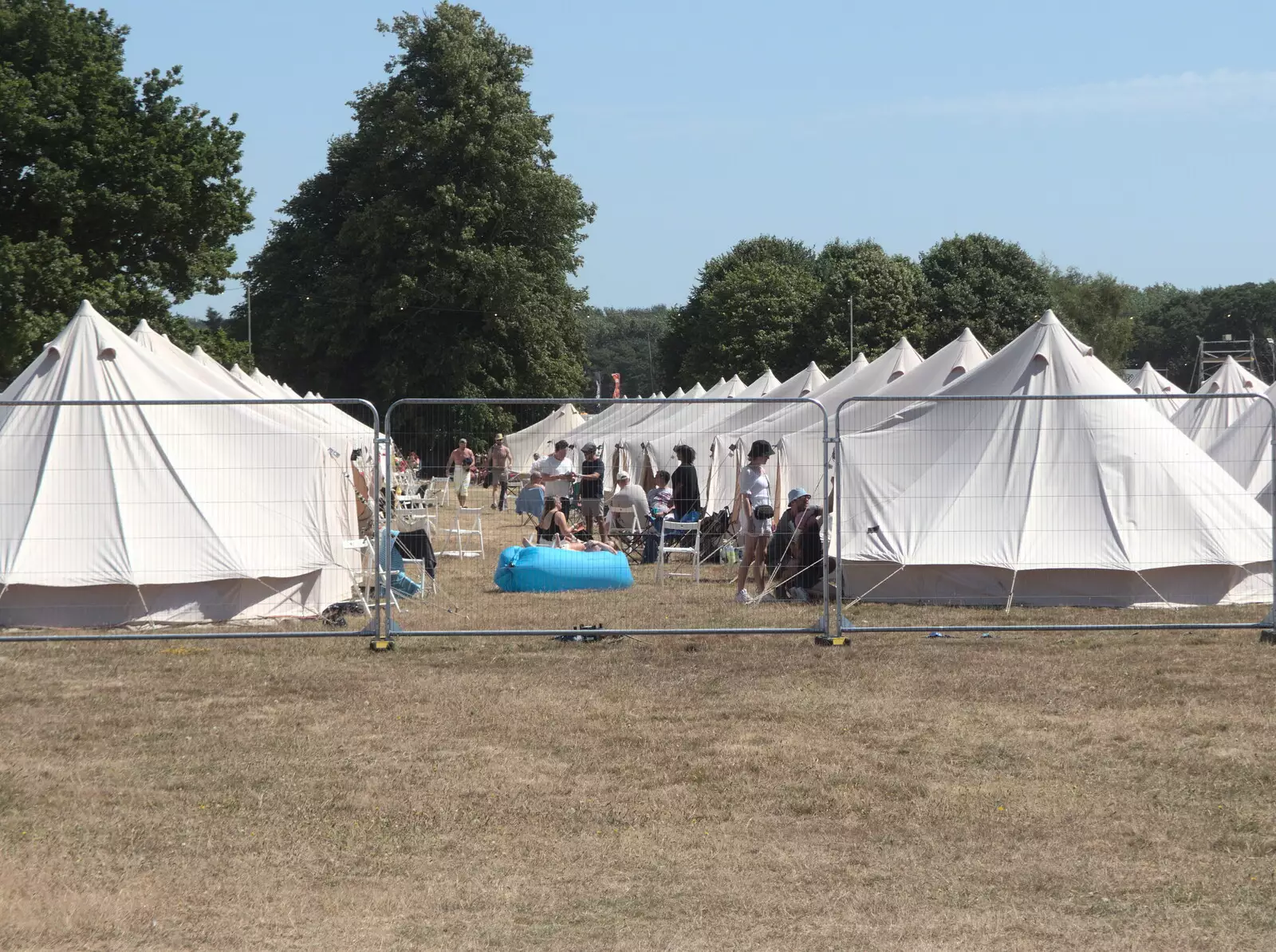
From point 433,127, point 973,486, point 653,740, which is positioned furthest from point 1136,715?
point 433,127

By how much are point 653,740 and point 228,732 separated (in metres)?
2.60

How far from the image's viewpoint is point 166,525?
13.0 m

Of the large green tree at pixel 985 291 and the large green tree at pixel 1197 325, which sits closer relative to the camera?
the large green tree at pixel 985 291

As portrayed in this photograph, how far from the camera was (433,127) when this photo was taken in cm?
4759

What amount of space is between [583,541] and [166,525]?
223 inches

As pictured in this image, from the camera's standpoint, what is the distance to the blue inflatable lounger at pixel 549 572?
48.5 ft

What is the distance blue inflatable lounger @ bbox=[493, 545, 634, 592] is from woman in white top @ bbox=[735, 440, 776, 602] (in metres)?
1.47

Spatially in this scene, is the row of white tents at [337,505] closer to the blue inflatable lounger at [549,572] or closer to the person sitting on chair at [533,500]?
the blue inflatable lounger at [549,572]

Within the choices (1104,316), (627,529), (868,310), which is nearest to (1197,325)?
(1104,316)

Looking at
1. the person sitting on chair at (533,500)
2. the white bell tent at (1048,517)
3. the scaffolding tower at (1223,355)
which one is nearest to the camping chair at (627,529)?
the person sitting on chair at (533,500)

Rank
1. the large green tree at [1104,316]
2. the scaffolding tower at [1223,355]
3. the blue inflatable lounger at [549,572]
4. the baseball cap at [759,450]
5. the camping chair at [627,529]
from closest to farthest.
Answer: the blue inflatable lounger at [549,572] < the baseball cap at [759,450] < the camping chair at [627,529] < the large green tree at [1104,316] < the scaffolding tower at [1223,355]

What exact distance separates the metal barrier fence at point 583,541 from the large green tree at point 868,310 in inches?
1605

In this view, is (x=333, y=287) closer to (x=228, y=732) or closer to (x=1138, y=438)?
(x=1138, y=438)

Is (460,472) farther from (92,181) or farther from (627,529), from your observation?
(92,181)
